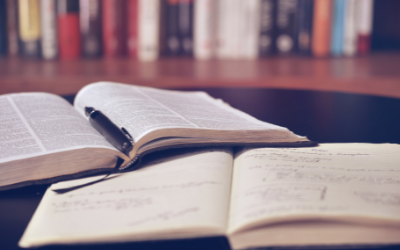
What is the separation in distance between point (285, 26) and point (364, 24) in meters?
0.27

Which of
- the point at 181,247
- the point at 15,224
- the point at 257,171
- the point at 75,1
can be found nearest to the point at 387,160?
the point at 257,171

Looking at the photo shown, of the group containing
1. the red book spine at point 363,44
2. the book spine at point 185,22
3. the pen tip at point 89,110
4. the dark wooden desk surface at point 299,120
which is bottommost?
the dark wooden desk surface at point 299,120

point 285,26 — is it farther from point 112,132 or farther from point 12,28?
point 112,132

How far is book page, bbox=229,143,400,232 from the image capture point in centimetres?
32

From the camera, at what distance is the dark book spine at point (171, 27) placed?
140 cm

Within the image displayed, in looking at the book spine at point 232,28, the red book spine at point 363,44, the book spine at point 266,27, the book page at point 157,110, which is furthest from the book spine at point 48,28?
the red book spine at point 363,44

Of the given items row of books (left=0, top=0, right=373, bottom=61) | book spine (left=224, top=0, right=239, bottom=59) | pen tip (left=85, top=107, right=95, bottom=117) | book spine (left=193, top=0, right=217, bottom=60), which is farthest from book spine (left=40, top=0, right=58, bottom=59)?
pen tip (left=85, top=107, right=95, bottom=117)

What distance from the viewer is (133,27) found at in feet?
4.62

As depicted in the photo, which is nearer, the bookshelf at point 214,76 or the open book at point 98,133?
the open book at point 98,133

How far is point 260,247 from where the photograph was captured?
12.0 inches

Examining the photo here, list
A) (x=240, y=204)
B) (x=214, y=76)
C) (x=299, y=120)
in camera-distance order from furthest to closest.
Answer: (x=214, y=76) → (x=299, y=120) → (x=240, y=204)

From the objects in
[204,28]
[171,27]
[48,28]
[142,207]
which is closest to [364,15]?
[204,28]

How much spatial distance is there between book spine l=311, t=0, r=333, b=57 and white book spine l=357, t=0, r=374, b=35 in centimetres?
11

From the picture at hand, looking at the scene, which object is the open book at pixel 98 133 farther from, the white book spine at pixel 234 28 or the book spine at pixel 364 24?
the book spine at pixel 364 24
